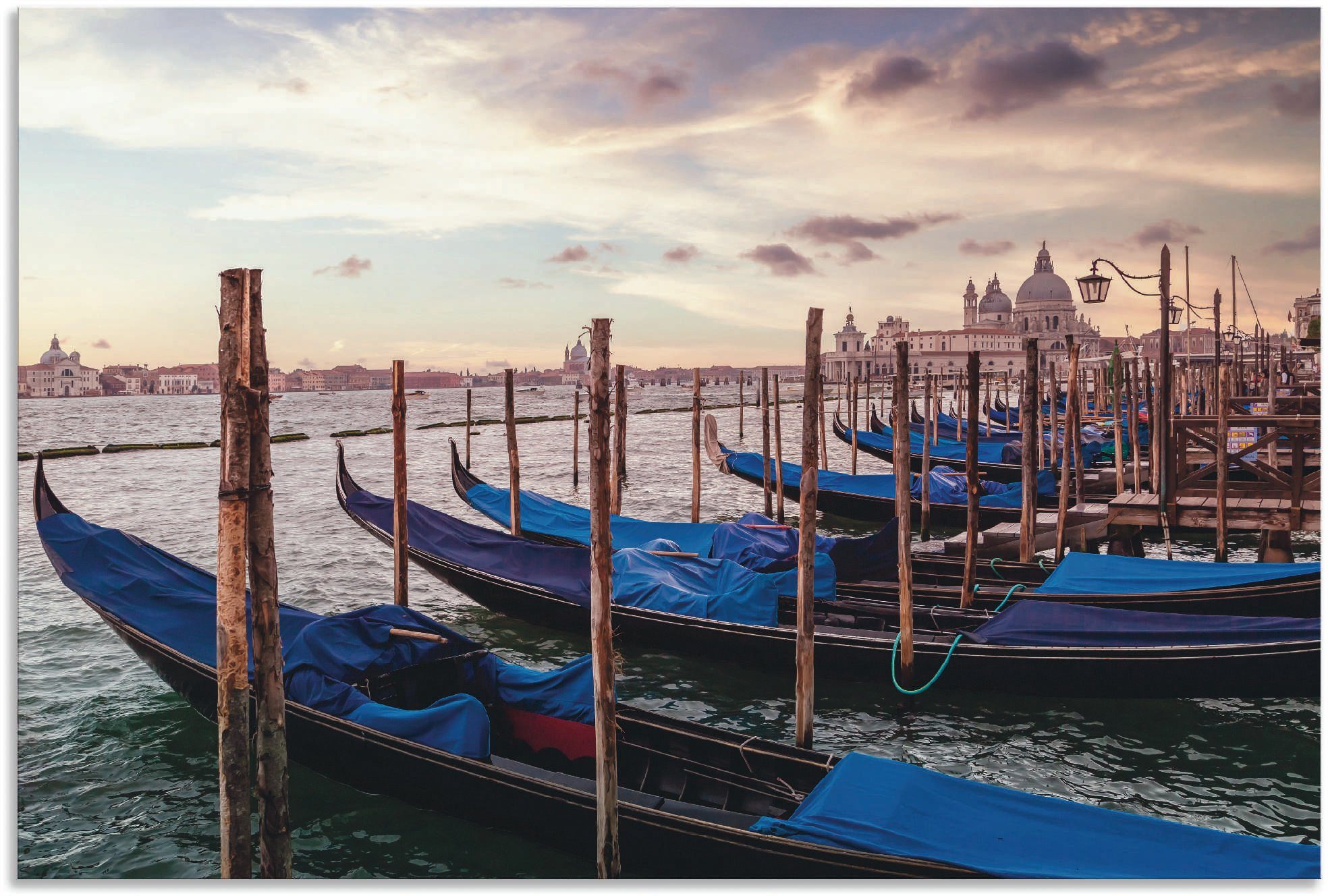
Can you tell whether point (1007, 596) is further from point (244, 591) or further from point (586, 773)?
point (244, 591)

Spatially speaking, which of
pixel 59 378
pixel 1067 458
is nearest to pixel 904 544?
pixel 1067 458

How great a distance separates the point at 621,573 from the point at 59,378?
115 meters

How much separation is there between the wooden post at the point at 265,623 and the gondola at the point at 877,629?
131 inches

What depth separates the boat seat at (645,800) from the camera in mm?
3301

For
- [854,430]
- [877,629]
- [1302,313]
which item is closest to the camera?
[877,629]

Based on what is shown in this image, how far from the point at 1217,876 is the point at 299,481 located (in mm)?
17704

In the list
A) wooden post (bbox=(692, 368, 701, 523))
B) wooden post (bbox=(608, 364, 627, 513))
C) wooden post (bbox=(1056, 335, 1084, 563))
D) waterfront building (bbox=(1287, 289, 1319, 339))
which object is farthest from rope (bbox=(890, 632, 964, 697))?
waterfront building (bbox=(1287, 289, 1319, 339))

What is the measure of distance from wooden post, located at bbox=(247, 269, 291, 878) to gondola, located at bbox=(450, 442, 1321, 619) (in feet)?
6.26

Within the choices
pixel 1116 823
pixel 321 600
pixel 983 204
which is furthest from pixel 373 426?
pixel 1116 823

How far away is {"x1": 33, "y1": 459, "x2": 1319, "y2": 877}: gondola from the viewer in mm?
2656

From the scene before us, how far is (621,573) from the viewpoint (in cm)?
631

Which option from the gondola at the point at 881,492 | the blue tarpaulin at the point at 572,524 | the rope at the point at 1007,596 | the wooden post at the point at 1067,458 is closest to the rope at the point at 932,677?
the rope at the point at 1007,596

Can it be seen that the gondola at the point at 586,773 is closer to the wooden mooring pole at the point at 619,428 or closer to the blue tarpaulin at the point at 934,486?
the wooden mooring pole at the point at 619,428

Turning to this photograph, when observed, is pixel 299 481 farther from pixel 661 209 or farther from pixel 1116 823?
pixel 1116 823
